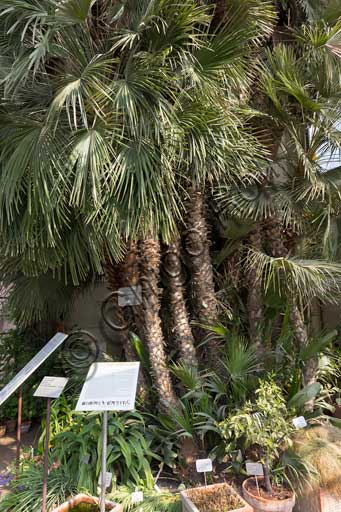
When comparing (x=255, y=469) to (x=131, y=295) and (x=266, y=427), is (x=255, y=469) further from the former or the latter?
(x=131, y=295)

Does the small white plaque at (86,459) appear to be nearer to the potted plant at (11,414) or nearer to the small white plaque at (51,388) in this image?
the small white plaque at (51,388)

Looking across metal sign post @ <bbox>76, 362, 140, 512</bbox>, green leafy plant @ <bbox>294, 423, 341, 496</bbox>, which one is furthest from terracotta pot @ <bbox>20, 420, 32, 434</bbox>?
green leafy plant @ <bbox>294, 423, 341, 496</bbox>

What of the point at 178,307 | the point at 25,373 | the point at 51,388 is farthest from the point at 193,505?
the point at 178,307

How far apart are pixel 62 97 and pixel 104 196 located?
775 mm

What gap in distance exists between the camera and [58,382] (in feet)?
9.16

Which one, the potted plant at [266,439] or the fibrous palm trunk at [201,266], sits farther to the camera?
the fibrous palm trunk at [201,266]

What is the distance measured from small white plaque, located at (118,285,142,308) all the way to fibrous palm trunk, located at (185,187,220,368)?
2.13ft

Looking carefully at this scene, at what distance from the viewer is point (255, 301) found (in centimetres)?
394

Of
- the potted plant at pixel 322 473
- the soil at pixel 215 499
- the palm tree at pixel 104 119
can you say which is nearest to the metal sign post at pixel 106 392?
the soil at pixel 215 499

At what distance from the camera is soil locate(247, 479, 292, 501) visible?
8.84ft

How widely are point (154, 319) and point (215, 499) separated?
1666mm

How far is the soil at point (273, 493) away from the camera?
2.69m

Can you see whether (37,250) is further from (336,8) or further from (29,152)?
(336,8)

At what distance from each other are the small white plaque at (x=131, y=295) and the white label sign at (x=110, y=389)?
1.04 meters
